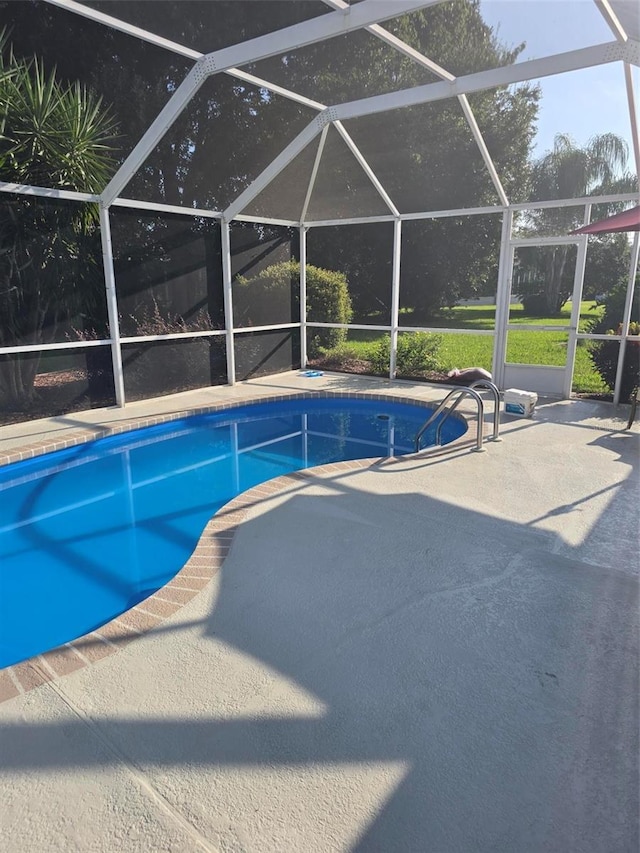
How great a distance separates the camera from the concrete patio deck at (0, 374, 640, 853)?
5.81 ft

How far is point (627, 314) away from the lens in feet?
24.1

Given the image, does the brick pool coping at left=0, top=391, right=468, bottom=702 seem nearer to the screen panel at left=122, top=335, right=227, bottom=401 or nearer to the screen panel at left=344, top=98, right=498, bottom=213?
the screen panel at left=122, top=335, right=227, bottom=401

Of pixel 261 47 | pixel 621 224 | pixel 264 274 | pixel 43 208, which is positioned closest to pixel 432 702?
pixel 621 224

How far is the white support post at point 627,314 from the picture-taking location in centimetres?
713

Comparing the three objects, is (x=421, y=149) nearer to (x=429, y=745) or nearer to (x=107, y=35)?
(x=107, y=35)

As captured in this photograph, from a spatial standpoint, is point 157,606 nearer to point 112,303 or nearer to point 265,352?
point 112,303

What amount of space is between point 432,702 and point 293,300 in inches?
373

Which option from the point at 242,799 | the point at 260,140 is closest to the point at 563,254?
the point at 260,140

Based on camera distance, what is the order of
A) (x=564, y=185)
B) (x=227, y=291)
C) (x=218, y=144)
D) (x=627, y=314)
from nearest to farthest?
(x=627, y=314), (x=218, y=144), (x=564, y=185), (x=227, y=291)

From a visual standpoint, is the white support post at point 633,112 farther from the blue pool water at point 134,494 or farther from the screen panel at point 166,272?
the screen panel at point 166,272

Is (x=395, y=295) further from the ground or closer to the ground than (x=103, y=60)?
closer to the ground

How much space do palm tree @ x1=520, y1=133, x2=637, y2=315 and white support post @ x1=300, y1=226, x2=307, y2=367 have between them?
4.29 metres

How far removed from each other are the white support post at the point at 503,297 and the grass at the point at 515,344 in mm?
167

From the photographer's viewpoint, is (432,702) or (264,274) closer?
(432,702)
